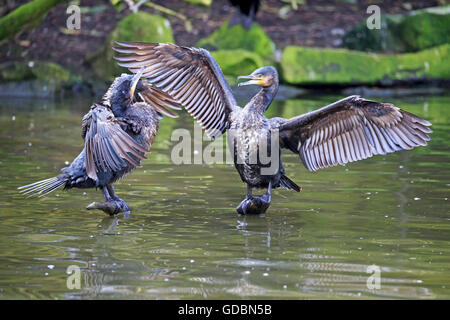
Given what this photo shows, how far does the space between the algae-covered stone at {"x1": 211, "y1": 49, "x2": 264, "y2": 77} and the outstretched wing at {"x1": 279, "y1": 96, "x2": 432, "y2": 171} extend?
8.75 m

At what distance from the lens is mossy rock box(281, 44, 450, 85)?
1745 centimetres

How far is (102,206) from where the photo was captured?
7.38 metres

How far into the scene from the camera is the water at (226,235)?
5426 mm

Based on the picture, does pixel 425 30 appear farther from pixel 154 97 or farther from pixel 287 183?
pixel 287 183

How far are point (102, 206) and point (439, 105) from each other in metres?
9.93

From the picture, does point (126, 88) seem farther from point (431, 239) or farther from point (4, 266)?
point (431, 239)

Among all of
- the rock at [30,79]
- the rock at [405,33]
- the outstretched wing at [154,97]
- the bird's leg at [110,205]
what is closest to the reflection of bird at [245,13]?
the rock at [405,33]

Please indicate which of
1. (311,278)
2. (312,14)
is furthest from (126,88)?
(312,14)

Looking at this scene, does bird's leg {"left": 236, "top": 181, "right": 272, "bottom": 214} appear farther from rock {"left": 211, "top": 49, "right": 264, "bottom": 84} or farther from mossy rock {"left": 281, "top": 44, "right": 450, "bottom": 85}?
mossy rock {"left": 281, "top": 44, "right": 450, "bottom": 85}

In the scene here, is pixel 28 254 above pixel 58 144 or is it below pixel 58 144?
above

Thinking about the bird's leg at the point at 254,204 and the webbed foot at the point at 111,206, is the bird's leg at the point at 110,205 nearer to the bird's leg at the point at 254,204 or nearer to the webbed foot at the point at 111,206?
the webbed foot at the point at 111,206

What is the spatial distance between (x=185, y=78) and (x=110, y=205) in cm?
154

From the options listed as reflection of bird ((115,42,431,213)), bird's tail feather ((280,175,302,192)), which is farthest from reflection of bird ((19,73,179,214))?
bird's tail feather ((280,175,302,192))

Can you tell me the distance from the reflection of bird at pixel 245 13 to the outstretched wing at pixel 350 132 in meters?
10.5
